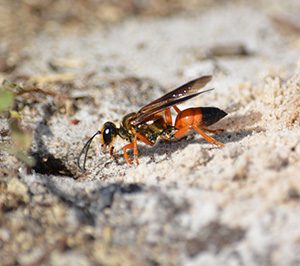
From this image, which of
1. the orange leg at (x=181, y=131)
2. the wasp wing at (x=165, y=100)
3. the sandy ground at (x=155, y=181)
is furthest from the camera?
the wasp wing at (x=165, y=100)

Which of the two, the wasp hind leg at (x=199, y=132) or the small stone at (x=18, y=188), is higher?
the small stone at (x=18, y=188)

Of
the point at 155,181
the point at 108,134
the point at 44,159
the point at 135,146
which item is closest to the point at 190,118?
the point at 135,146

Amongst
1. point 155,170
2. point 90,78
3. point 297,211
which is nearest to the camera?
point 297,211

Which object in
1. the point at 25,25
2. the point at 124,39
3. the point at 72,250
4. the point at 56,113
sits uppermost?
the point at 25,25

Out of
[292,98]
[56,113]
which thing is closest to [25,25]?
[56,113]

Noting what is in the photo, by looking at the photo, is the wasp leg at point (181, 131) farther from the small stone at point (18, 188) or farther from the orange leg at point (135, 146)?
the small stone at point (18, 188)

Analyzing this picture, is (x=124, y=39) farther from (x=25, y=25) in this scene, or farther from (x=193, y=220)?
(x=193, y=220)

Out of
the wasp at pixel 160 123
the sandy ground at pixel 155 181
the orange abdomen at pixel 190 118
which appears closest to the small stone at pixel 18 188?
the sandy ground at pixel 155 181
